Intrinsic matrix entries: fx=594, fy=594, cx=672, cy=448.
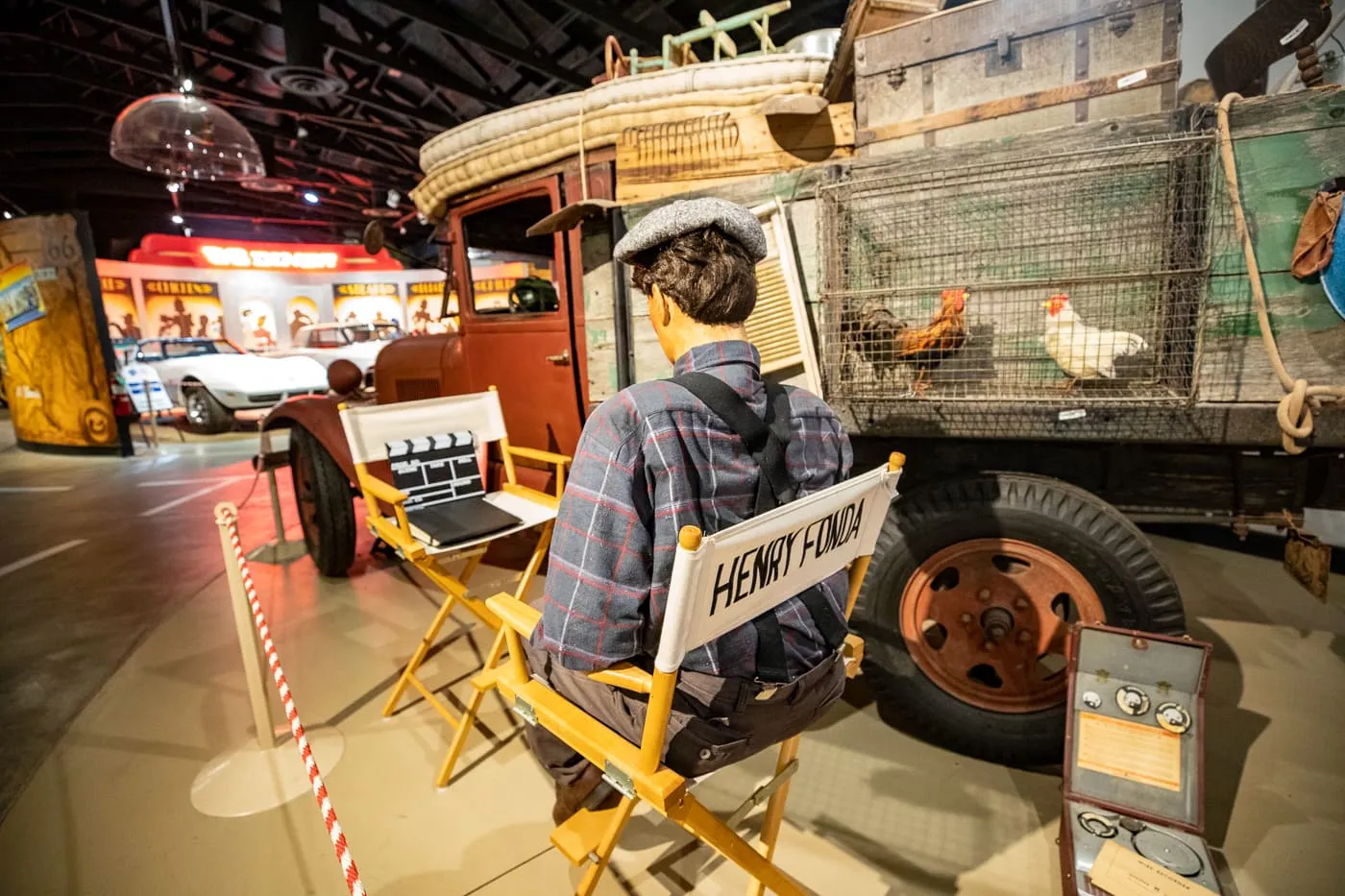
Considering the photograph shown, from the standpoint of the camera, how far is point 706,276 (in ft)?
3.74

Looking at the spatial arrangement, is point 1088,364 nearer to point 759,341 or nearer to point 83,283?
point 759,341

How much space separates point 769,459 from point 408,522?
167 centimetres

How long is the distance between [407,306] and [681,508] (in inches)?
650

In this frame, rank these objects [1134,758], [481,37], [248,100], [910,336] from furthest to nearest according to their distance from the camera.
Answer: [248,100] < [481,37] < [910,336] < [1134,758]

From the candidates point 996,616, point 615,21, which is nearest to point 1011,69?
point 996,616

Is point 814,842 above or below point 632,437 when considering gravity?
below

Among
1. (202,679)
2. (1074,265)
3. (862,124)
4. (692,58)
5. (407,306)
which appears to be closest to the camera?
(1074,265)

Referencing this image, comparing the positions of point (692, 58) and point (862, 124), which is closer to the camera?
point (862, 124)

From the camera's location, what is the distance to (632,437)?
1033mm

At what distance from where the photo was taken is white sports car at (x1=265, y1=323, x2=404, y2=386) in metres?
9.99

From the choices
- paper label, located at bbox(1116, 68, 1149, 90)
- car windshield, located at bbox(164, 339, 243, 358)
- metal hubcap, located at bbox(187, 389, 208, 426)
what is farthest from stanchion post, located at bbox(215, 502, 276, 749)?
car windshield, located at bbox(164, 339, 243, 358)

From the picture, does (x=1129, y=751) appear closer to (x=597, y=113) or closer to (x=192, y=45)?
(x=597, y=113)

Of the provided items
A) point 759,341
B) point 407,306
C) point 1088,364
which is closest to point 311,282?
point 407,306

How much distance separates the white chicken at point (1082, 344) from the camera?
1.62 metres
